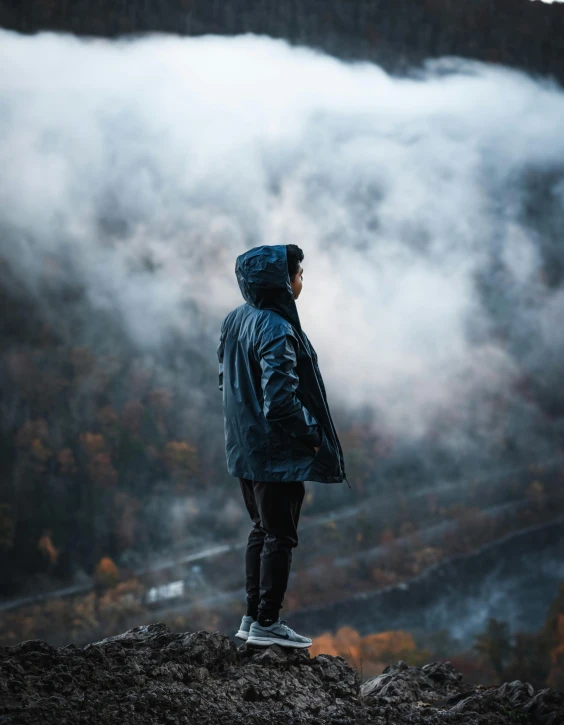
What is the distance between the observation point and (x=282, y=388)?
322 centimetres

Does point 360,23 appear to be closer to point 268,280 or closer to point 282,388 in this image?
point 268,280

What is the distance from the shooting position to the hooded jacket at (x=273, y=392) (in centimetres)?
325

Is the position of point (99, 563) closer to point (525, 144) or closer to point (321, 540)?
point (321, 540)

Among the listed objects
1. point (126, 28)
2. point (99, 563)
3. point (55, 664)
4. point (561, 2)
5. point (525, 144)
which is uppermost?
point (561, 2)

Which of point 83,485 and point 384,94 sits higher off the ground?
point 384,94

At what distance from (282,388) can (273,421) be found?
158mm

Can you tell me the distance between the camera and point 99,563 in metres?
12.7

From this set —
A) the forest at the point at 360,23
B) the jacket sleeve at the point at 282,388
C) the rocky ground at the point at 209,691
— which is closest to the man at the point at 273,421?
the jacket sleeve at the point at 282,388

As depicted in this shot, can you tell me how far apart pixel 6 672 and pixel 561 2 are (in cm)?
1749

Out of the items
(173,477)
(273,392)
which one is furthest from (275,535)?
(173,477)

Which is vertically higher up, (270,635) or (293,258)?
(293,258)

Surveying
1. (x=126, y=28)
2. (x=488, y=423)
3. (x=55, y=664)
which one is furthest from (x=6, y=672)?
(x=488, y=423)

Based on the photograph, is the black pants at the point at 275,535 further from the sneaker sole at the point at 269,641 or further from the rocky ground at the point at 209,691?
the rocky ground at the point at 209,691

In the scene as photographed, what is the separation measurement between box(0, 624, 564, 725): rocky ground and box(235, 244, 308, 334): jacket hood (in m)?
1.46
